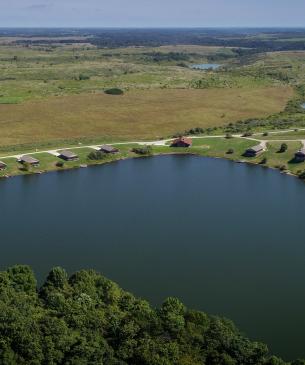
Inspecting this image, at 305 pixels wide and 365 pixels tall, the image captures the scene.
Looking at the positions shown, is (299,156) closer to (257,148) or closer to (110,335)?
(257,148)

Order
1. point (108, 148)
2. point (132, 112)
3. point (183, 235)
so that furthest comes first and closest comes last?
point (132, 112) → point (108, 148) → point (183, 235)

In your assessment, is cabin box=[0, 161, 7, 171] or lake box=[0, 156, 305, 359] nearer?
lake box=[0, 156, 305, 359]

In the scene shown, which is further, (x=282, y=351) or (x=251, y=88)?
(x=251, y=88)

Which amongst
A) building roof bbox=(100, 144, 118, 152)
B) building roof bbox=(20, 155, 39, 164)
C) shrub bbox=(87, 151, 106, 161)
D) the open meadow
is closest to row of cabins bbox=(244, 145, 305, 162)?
building roof bbox=(100, 144, 118, 152)

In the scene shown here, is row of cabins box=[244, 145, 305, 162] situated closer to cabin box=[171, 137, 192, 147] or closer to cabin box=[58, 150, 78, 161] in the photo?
cabin box=[171, 137, 192, 147]

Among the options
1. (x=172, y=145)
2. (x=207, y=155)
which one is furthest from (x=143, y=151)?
(x=207, y=155)

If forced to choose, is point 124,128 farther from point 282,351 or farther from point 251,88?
point 282,351

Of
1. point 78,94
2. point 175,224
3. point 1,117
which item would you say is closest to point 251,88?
point 78,94
